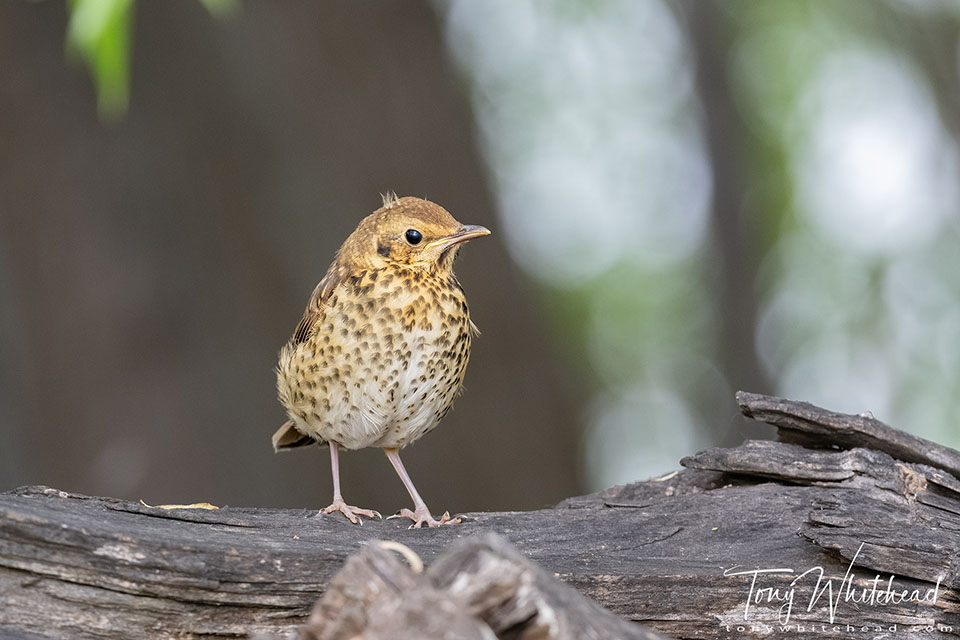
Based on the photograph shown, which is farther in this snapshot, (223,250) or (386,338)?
(223,250)

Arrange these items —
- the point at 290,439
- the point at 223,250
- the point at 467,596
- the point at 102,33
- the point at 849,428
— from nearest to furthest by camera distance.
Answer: the point at 467,596, the point at 102,33, the point at 849,428, the point at 290,439, the point at 223,250

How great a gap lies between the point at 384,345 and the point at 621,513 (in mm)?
993

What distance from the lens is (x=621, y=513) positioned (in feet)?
11.5

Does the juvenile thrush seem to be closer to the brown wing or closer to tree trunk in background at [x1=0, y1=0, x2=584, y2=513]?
the brown wing

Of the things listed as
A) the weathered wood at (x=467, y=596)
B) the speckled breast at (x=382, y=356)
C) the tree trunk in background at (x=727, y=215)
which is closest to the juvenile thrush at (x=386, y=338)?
the speckled breast at (x=382, y=356)

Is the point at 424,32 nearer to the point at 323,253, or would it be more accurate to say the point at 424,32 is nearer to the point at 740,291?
the point at 323,253

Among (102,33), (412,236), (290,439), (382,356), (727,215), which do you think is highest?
(102,33)

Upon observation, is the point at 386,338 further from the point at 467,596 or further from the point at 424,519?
the point at 467,596

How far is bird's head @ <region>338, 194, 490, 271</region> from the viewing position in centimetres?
364

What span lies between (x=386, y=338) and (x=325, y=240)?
3032 mm

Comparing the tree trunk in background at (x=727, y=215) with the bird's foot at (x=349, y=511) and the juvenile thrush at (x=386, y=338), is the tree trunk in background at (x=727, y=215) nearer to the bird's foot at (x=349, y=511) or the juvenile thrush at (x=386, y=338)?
the juvenile thrush at (x=386, y=338)
